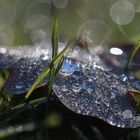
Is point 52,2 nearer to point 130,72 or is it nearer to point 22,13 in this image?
point 22,13

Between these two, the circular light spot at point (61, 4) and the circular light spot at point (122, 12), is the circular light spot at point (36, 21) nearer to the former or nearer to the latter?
the circular light spot at point (61, 4)

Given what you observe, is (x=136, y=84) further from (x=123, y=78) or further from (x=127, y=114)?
(x=127, y=114)

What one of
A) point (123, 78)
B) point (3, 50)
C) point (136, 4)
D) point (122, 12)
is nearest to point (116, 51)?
point (123, 78)

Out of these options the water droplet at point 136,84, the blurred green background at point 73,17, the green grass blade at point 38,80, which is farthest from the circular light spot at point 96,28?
the green grass blade at point 38,80

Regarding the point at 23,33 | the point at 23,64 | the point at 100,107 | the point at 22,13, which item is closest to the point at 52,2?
the point at 22,13

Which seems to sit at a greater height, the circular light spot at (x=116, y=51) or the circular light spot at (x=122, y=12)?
the circular light spot at (x=116, y=51)


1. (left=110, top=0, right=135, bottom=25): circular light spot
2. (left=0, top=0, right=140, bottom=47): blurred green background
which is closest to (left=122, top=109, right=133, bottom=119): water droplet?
(left=0, top=0, right=140, bottom=47): blurred green background
